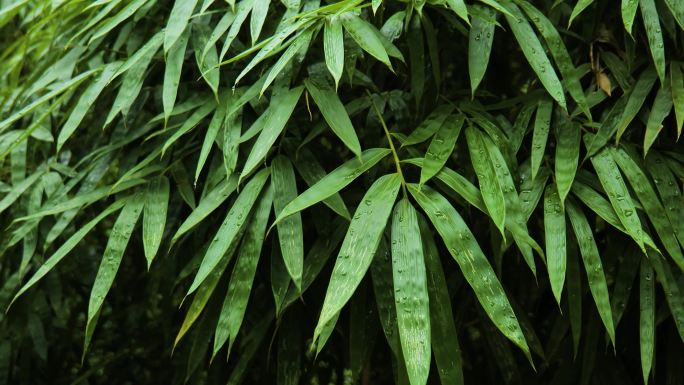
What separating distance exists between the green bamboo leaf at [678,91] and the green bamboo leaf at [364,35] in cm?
46

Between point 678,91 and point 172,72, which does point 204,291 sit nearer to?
point 172,72

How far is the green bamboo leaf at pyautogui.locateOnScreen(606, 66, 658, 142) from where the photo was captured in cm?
122

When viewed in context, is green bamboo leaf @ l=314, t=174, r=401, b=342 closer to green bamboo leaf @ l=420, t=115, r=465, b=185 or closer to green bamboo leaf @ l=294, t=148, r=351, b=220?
green bamboo leaf @ l=420, t=115, r=465, b=185

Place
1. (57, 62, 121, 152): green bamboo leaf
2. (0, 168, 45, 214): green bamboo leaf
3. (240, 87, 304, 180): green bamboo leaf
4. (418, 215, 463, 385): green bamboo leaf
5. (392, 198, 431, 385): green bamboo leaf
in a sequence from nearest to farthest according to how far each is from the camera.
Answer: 1. (392, 198, 431, 385): green bamboo leaf
2. (418, 215, 463, 385): green bamboo leaf
3. (240, 87, 304, 180): green bamboo leaf
4. (57, 62, 121, 152): green bamboo leaf
5. (0, 168, 45, 214): green bamboo leaf

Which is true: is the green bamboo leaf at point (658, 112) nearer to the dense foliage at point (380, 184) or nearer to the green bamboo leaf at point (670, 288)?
the dense foliage at point (380, 184)

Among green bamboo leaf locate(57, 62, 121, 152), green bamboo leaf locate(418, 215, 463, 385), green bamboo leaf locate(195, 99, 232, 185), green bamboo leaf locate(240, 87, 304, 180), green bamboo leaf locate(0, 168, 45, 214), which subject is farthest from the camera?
green bamboo leaf locate(0, 168, 45, 214)

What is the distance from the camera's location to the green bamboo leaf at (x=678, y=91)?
1.17m

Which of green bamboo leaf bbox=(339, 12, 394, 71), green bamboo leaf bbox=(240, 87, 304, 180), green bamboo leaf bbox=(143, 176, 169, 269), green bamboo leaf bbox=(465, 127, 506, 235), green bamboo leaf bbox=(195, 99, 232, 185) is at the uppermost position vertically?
green bamboo leaf bbox=(339, 12, 394, 71)

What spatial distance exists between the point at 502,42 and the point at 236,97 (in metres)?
0.72

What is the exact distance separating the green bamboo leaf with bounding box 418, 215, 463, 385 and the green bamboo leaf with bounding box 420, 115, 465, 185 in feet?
0.23

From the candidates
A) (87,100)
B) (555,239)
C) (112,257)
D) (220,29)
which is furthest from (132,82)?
(555,239)

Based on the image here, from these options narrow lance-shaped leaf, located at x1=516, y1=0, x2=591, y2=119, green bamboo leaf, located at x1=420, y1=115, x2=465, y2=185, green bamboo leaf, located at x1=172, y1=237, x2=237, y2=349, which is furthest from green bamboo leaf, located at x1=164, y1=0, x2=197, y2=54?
narrow lance-shaped leaf, located at x1=516, y1=0, x2=591, y2=119

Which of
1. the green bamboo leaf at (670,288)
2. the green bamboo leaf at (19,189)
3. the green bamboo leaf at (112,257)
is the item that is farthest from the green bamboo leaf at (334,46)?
the green bamboo leaf at (19,189)

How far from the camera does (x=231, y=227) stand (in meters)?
1.16
